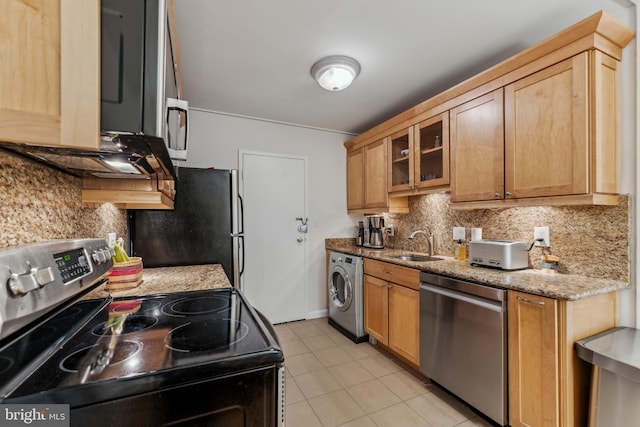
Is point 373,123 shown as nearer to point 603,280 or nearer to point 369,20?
point 369,20

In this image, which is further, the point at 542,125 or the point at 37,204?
the point at 542,125

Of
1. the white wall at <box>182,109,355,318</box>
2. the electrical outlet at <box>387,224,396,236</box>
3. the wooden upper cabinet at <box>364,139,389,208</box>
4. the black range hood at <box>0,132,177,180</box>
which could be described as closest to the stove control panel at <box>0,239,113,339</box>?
the black range hood at <box>0,132,177,180</box>

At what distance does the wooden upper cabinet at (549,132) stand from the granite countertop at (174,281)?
6.55ft

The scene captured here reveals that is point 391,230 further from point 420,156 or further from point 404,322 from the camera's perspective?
point 404,322

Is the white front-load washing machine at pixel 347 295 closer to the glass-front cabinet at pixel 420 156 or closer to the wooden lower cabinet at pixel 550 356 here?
the glass-front cabinet at pixel 420 156

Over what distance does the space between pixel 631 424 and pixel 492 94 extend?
199 cm

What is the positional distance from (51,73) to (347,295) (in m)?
2.94

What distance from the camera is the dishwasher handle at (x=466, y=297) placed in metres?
1.69

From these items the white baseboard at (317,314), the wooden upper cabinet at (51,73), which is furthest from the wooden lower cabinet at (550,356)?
the white baseboard at (317,314)

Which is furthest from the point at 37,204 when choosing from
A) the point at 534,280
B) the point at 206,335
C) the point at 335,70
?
the point at 534,280

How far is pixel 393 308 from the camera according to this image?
102 inches

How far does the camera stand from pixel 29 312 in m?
0.71

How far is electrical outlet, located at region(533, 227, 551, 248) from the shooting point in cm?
201

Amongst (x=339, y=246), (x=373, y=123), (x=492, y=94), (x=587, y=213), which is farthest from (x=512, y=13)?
(x=339, y=246)
